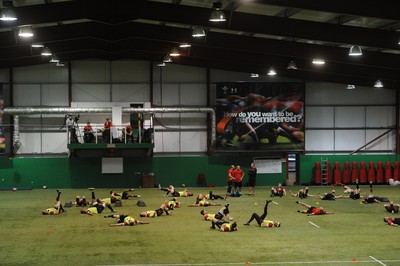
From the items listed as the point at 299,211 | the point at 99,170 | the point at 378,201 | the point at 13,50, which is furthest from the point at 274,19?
the point at 99,170

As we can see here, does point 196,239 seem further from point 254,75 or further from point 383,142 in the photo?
point 383,142

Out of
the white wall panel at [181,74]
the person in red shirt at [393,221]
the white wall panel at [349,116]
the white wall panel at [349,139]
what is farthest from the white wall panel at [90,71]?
the person in red shirt at [393,221]

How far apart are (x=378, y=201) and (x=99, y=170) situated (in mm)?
19732

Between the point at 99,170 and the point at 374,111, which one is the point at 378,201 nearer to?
the point at 374,111

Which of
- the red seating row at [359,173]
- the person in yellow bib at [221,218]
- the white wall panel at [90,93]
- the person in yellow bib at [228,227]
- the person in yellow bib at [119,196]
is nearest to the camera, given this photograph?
the person in yellow bib at [228,227]

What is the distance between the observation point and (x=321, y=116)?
39.7 m

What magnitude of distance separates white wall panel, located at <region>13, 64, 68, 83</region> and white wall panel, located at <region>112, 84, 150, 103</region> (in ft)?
12.3

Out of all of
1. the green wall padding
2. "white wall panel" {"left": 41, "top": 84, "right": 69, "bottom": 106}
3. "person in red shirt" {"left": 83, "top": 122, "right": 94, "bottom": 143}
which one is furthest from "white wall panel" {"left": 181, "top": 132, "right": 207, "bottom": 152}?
"white wall panel" {"left": 41, "top": 84, "right": 69, "bottom": 106}

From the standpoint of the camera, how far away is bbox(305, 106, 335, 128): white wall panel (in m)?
39.6

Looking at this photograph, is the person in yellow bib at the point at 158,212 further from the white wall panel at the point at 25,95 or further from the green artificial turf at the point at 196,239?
the white wall panel at the point at 25,95

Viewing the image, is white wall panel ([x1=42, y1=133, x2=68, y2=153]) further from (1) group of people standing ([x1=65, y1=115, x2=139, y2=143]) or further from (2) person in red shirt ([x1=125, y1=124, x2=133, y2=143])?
(2) person in red shirt ([x1=125, y1=124, x2=133, y2=143])

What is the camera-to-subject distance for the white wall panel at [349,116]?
39.8m

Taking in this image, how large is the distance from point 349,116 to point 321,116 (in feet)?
Result: 7.20

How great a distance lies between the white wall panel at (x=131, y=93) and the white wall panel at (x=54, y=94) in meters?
3.56
